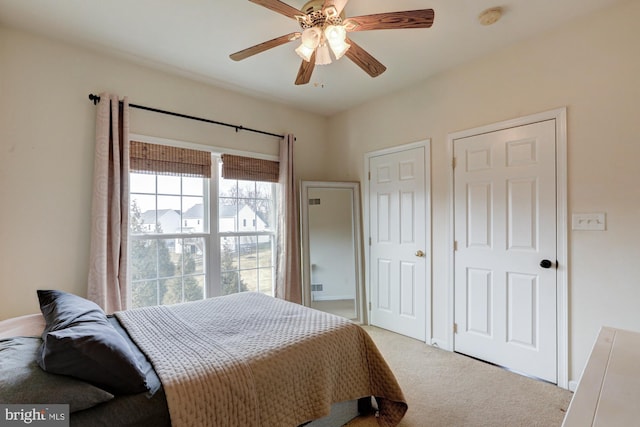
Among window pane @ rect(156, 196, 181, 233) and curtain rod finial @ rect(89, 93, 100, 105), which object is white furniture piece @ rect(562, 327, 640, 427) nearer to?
window pane @ rect(156, 196, 181, 233)

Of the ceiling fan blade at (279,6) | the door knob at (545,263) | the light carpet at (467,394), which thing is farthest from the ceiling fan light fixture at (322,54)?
the light carpet at (467,394)

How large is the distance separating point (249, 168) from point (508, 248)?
2643 millimetres

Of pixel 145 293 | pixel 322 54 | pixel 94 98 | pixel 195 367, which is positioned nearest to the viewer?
pixel 195 367

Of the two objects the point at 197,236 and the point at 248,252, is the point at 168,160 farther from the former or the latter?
the point at 248,252

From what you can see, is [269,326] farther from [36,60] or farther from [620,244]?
[36,60]

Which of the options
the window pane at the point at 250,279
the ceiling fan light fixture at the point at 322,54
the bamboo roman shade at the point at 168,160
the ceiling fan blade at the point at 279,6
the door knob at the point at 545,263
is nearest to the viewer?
the ceiling fan blade at the point at 279,6

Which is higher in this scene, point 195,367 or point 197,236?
point 197,236

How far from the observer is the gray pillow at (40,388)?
40.6 inches

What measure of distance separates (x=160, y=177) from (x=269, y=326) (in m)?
1.90

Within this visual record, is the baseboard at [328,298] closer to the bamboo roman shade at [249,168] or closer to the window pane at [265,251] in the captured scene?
the window pane at [265,251]

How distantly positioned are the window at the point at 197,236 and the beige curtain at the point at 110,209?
0.18 meters

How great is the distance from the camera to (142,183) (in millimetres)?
2814

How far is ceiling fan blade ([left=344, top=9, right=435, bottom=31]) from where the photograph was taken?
1624 millimetres

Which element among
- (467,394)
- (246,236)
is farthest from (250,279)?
(467,394)
